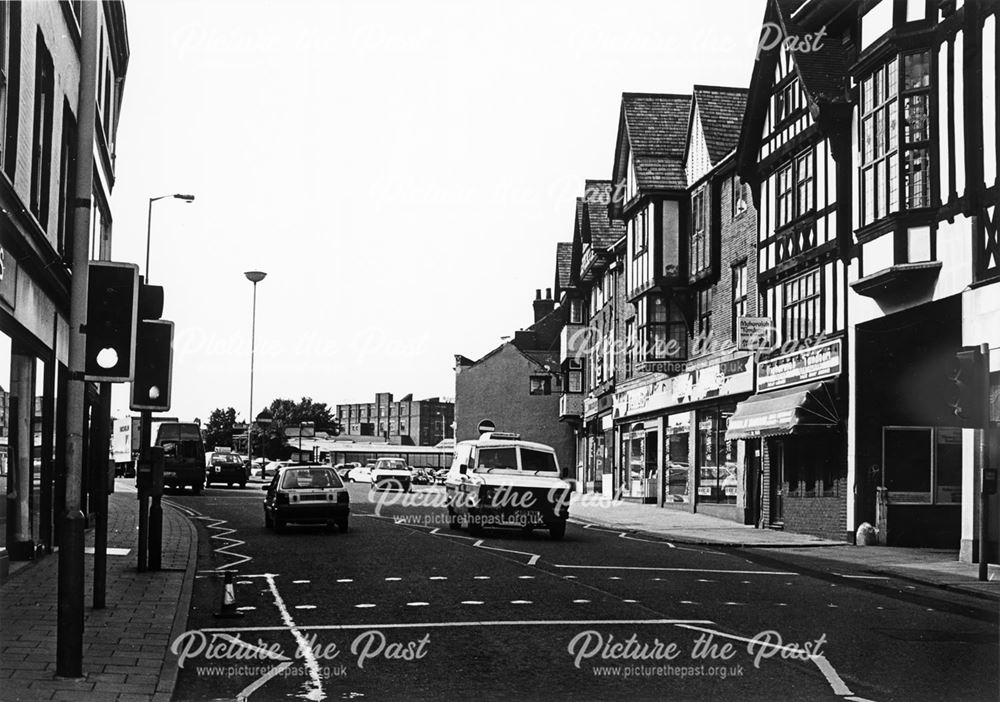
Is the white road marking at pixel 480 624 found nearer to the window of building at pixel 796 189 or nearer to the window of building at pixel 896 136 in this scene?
the window of building at pixel 896 136

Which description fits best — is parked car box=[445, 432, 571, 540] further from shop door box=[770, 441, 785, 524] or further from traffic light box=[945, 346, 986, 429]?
traffic light box=[945, 346, 986, 429]

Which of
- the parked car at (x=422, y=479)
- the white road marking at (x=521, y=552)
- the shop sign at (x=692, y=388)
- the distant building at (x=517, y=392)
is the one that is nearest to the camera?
the white road marking at (x=521, y=552)

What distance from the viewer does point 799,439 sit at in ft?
98.7

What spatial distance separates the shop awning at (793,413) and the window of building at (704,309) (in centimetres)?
684

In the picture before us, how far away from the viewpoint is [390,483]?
5738 centimetres

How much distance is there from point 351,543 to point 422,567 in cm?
496

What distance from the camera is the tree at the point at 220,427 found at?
134m

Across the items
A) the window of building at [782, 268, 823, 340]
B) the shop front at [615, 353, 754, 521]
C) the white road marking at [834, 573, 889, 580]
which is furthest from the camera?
the shop front at [615, 353, 754, 521]

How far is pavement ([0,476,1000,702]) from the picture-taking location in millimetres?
8680

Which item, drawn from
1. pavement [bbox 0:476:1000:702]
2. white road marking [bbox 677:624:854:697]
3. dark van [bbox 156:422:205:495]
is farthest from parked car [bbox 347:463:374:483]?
white road marking [bbox 677:624:854:697]

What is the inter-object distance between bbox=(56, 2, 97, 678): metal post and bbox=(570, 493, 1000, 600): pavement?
11.7 metres

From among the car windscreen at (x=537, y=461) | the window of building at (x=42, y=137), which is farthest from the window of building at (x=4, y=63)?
the car windscreen at (x=537, y=461)

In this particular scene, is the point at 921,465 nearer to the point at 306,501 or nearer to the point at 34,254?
the point at 306,501

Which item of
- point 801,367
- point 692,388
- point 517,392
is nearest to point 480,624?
point 801,367
